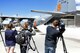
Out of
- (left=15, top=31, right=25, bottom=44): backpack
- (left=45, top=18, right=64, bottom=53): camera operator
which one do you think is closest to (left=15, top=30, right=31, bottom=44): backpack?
(left=15, top=31, right=25, bottom=44): backpack

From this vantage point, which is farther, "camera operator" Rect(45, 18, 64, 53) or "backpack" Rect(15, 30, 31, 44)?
"backpack" Rect(15, 30, 31, 44)

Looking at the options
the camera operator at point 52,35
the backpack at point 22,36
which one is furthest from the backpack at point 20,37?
the camera operator at point 52,35

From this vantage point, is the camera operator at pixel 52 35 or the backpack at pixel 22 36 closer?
the camera operator at pixel 52 35

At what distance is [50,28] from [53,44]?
1.56 ft

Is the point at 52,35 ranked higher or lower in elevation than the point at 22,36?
higher

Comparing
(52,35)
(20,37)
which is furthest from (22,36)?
(52,35)

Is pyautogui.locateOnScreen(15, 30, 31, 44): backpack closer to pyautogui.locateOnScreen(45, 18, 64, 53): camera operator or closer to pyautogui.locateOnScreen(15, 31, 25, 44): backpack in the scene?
pyautogui.locateOnScreen(15, 31, 25, 44): backpack

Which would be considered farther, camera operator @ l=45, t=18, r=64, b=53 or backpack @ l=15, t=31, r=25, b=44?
backpack @ l=15, t=31, r=25, b=44

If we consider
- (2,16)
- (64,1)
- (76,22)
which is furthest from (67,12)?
(2,16)

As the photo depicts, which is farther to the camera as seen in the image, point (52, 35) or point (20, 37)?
point (20, 37)

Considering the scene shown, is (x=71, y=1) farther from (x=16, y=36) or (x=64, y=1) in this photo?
(x=16, y=36)

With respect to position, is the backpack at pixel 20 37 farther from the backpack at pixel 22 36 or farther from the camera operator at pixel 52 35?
the camera operator at pixel 52 35

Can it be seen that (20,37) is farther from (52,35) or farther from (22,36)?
(52,35)

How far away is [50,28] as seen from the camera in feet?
26.5
